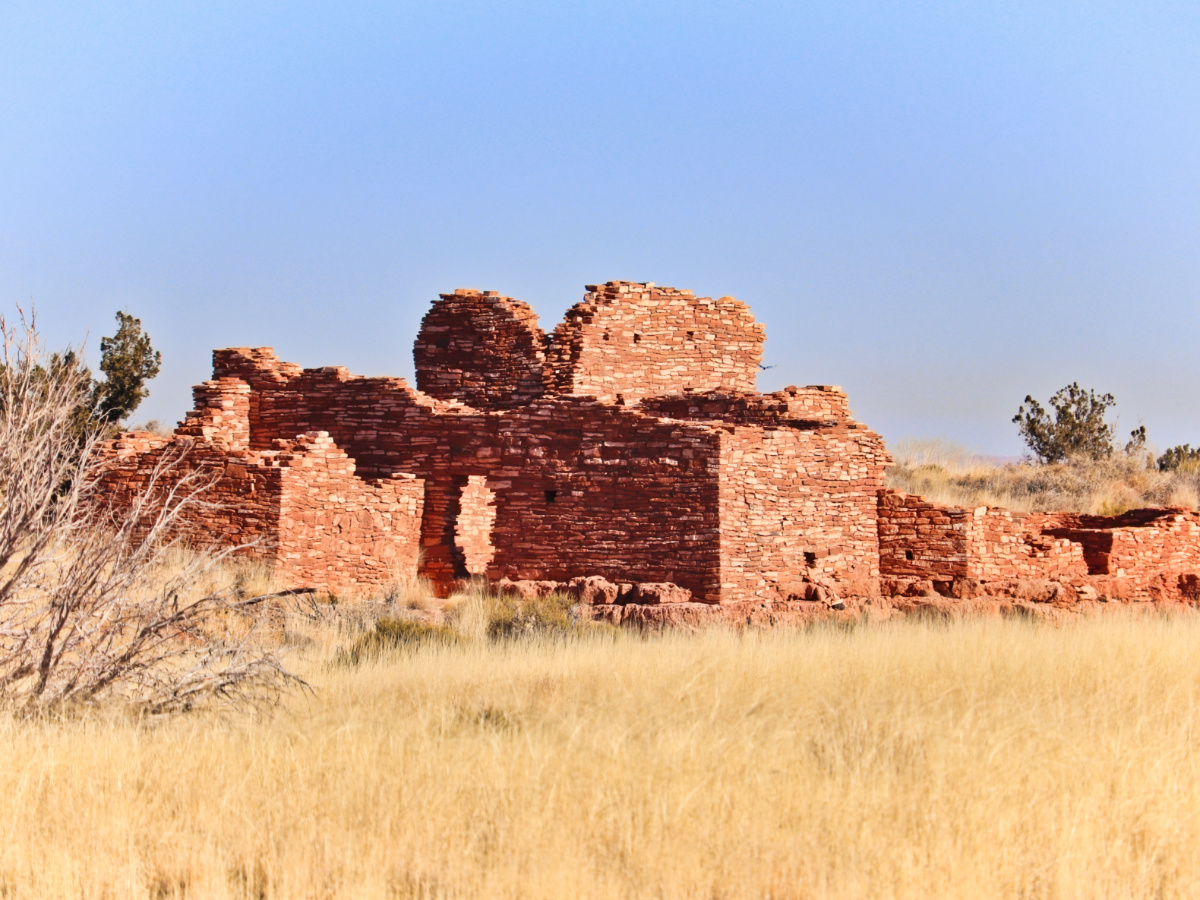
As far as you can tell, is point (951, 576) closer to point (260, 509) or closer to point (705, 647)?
point (705, 647)

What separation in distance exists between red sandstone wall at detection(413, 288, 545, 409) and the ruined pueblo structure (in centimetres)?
7

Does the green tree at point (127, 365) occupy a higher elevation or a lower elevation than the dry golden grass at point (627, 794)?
higher

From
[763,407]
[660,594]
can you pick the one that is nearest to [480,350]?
[763,407]

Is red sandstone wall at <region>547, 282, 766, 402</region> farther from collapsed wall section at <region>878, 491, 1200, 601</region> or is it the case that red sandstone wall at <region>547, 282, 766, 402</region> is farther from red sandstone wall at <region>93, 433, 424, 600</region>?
collapsed wall section at <region>878, 491, 1200, 601</region>

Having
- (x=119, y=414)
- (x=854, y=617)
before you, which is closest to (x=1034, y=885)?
(x=854, y=617)

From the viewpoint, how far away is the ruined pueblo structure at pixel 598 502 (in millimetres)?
14984

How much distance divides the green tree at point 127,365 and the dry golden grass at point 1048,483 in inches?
617

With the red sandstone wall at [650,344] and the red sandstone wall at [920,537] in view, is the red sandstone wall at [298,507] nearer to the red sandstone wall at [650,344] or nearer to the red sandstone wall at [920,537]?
the red sandstone wall at [650,344]

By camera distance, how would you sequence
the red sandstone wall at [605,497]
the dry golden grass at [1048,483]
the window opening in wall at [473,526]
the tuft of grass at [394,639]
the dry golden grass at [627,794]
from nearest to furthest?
Result: the dry golden grass at [627,794] < the tuft of grass at [394,639] < the red sandstone wall at [605,497] < the window opening in wall at [473,526] < the dry golden grass at [1048,483]

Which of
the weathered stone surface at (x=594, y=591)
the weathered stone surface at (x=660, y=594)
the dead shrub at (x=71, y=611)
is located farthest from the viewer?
the weathered stone surface at (x=594, y=591)

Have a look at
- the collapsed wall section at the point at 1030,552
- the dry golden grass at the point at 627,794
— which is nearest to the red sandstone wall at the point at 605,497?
the collapsed wall section at the point at 1030,552

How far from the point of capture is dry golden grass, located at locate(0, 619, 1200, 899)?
5902 millimetres

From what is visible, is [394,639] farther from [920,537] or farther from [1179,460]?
[1179,460]

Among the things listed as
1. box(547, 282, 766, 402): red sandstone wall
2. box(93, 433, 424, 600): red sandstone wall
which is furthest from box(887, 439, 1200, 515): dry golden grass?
box(93, 433, 424, 600): red sandstone wall
